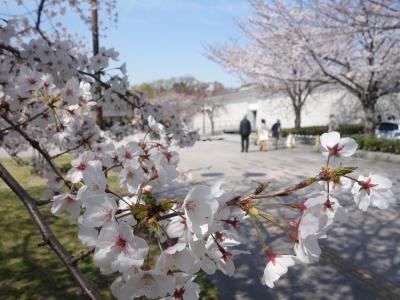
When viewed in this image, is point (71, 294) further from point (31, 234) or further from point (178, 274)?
point (178, 274)

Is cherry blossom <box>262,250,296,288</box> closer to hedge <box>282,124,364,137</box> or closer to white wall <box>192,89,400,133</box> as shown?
hedge <box>282,124,364,137</box>

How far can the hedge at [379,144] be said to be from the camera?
514 inches

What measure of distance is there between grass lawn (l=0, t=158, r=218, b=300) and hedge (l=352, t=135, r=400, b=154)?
447 inches

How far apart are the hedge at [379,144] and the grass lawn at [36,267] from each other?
37.2 feet

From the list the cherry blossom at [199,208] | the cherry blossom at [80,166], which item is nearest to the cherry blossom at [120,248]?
the cherry blossom at [199,208]

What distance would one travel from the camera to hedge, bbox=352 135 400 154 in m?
13.1

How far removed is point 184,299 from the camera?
1234mm

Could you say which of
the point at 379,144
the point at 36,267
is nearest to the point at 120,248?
the point at 36,267

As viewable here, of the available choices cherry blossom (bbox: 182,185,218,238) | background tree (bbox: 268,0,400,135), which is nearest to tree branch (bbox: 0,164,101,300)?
cherry blossom (bbox: 182,185,218,238)

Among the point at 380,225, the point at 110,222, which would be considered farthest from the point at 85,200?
the point at 380,225

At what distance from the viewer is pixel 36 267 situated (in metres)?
4.43

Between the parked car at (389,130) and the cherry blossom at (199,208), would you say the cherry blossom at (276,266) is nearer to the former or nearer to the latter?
the cherry blossom at (199,208)

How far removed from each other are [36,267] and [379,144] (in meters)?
12.7

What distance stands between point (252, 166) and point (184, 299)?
11.2m
